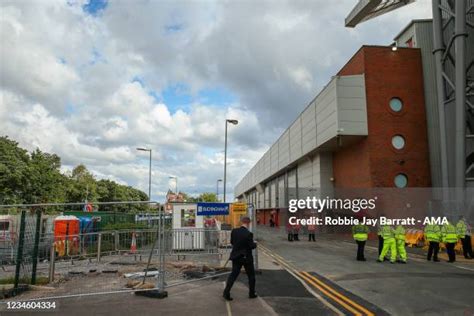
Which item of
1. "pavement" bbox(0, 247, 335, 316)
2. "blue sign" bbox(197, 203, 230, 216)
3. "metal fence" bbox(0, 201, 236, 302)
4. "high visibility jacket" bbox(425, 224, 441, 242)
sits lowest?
"pavement" bbox(0, 247, 335, 316)

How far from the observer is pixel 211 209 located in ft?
40.6

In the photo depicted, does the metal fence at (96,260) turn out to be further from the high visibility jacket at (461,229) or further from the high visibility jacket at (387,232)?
the high visibility jacket at (461,229)

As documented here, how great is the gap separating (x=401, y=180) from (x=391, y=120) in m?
4.70

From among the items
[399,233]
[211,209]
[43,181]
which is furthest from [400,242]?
[43,181]

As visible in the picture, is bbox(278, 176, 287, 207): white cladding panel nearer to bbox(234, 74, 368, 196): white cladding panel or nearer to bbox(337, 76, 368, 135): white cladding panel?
bbox(234, 74, 368, 196): white cladding panel

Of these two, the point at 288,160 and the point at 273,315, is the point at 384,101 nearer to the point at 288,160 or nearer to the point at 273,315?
the point at 288,160

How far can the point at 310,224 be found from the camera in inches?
1139

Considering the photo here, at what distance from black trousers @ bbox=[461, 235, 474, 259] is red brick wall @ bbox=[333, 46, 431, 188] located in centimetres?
1424

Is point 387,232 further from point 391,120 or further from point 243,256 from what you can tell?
point 391,120

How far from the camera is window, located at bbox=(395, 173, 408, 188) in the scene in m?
31.8

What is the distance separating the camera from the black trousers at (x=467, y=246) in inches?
668

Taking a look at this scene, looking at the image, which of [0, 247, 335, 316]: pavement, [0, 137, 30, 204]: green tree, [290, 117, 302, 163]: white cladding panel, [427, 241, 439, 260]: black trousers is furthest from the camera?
[290, 117, 302, 163]: white cladding panel

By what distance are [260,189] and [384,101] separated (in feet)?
168

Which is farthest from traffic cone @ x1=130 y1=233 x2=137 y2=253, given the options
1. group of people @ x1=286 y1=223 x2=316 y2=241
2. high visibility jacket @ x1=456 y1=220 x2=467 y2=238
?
group of people @ x1=286 y1=223 x2=316 y2=241
